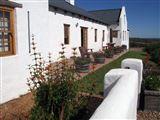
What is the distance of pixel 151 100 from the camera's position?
5.88m

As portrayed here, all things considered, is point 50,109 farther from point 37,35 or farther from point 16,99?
point 37,35

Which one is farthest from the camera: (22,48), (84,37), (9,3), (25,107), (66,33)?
(84,37)

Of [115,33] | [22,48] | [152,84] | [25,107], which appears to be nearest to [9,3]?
[22,48]

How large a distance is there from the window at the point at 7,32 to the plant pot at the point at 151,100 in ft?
13.0

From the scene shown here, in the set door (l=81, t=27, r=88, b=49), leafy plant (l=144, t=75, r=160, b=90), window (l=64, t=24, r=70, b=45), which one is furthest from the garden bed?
door (l=81, t=27, r=88, b=49)

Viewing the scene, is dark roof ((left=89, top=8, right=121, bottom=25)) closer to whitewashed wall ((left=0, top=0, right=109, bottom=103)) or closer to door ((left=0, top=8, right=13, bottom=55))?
whitewashed wall ((left=0, top=0, right=109, bottom=103))

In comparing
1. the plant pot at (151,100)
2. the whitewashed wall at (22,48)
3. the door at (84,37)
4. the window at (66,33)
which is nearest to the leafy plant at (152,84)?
the plant pot at (151,100)

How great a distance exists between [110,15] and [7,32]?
29820 millimetres

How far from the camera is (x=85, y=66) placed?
11.7m

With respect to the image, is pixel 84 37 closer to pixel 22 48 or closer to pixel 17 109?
pixel 22 48

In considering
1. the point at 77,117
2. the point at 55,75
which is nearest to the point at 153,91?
the point at 77,117

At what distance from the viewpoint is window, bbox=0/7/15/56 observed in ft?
22.0

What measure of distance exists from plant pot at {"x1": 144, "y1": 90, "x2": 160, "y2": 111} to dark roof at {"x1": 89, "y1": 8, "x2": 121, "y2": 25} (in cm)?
2718

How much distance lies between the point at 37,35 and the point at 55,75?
4439 millimetres
